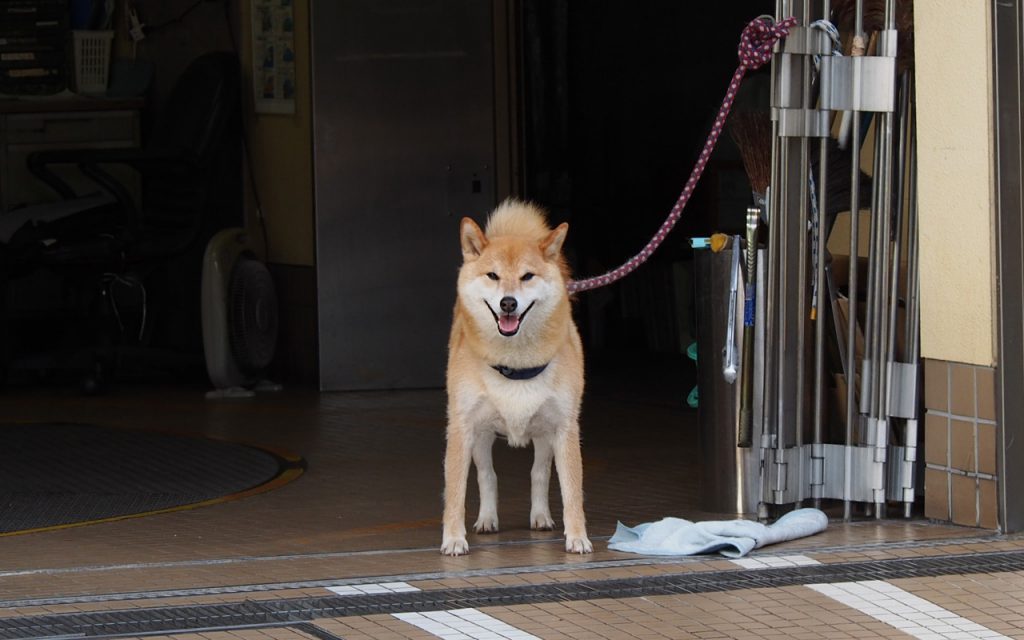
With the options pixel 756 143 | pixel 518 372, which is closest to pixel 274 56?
pixel 756 143

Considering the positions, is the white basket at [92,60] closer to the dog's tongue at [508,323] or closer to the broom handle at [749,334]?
the broom handle at [749,334]

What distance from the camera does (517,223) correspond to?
7.86 m

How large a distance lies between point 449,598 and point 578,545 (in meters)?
0.92

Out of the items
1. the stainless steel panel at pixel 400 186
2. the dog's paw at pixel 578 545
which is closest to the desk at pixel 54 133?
the stainless steel panel at pixel 400 186

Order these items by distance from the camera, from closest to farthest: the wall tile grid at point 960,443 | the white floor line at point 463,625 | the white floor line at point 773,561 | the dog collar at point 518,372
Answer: the white floor line at point 463,625 < the white floor line at point 773,561 < the dog collar at point 518,372 < the wall tile grid at point 960,443

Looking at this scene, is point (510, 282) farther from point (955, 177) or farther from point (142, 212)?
point (142, 212)

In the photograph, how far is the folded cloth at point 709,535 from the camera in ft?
24.5

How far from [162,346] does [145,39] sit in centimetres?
242

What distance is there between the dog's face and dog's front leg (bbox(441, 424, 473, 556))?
1.55ft

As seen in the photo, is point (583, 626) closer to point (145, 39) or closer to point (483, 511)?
point (483, 511)

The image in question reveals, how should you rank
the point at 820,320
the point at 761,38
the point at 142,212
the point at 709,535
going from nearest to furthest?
1. the point at 709,535
2. the point at 761,38
3. the point at 820,320
4. the point at 142,212

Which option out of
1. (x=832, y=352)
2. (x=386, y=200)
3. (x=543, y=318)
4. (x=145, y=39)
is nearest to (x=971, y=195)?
(x=832, y=352)

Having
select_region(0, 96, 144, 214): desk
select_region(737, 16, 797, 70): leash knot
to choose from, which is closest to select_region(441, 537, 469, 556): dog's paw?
select_region(737, 16, 797, 70): leash knot

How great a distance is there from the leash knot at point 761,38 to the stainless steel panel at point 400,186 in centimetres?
550
